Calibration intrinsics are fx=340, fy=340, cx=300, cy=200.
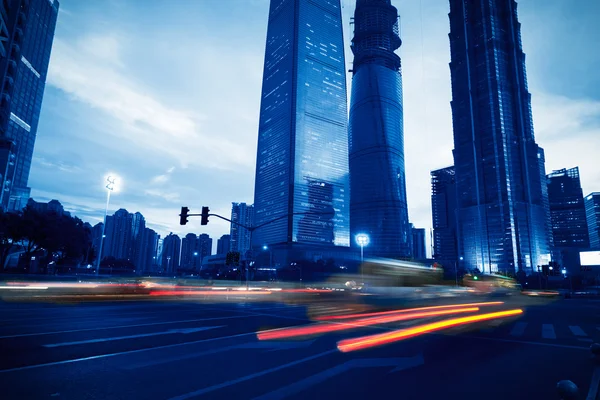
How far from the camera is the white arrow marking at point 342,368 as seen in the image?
17.7ft

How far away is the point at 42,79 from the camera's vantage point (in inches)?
6033

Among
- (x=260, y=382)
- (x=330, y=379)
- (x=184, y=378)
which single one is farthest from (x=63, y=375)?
(x=330, y=379)

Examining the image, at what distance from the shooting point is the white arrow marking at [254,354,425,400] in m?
5.39

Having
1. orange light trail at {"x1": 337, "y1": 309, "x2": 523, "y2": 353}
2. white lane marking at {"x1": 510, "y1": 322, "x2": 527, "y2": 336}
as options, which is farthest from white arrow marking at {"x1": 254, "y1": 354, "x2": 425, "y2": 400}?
white lane marking at {"x1": 510, "y1": 322, "x2": 527, "y2": 336}

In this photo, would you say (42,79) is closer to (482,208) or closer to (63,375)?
(63,375)

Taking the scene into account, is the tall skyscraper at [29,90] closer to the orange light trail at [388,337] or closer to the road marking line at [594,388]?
the orange light trail at [388,337]

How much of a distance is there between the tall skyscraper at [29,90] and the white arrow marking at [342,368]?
158m

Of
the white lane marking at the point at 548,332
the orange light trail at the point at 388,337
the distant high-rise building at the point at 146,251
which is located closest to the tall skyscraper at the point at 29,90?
the distant high-rise building at the point at 146,251

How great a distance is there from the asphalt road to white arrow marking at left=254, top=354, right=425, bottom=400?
21 mm

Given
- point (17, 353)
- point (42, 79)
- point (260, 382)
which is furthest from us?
point (42, 79)

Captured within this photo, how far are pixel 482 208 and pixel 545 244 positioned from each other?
34692 millimetres

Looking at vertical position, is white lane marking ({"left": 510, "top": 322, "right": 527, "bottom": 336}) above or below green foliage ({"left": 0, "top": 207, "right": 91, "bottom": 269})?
below

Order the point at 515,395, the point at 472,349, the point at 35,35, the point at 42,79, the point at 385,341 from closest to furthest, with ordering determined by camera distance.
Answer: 1. the point at 515,395
2. the point at 472,349
3. the point at 385,341
4. the point at 35,35
5. the point at 42,79

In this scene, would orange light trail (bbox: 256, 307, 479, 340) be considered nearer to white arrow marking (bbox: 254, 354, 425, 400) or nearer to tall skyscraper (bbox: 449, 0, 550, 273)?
white arrow marking (bbox: 254, 354, 425, 400)
